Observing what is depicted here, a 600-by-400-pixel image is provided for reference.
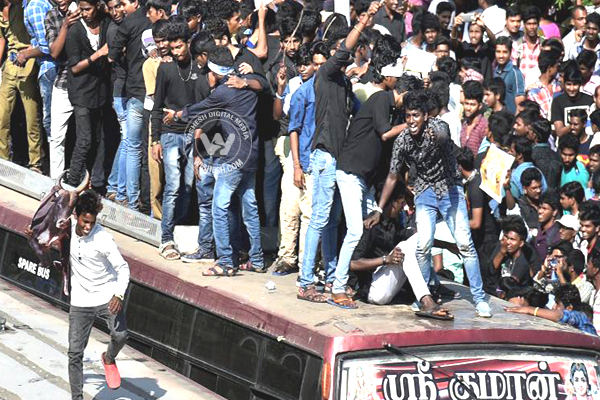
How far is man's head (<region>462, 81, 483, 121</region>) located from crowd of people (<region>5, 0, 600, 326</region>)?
0.06 feet

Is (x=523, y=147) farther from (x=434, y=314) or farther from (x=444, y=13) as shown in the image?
(x=434, y=314)

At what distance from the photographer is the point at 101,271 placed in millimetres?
9180

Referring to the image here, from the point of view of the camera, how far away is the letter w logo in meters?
10.7

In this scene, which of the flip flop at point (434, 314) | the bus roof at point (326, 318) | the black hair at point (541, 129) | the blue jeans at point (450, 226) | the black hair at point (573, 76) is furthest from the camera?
the black hair at point (573, 76)

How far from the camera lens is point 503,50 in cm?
1431

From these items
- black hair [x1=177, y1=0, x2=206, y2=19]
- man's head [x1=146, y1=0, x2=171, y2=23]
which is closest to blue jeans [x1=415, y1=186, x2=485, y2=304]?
black hair [x1=177, y1=0, x2=206, y2=19]

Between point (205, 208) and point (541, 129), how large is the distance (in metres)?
3.69

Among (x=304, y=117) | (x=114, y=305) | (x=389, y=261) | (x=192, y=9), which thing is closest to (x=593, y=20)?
(x=192, y=9)

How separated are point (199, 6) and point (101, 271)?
382 centimetres

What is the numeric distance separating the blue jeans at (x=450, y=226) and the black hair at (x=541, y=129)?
3228 millimetres

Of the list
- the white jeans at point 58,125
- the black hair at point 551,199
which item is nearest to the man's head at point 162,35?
the white jeans at point 58,125

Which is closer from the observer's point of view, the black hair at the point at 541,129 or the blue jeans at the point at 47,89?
the black hair at the point at 541,129

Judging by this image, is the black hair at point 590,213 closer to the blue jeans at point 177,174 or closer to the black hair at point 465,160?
the black hair at point 465,160

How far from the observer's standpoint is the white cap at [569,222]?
1158cm
